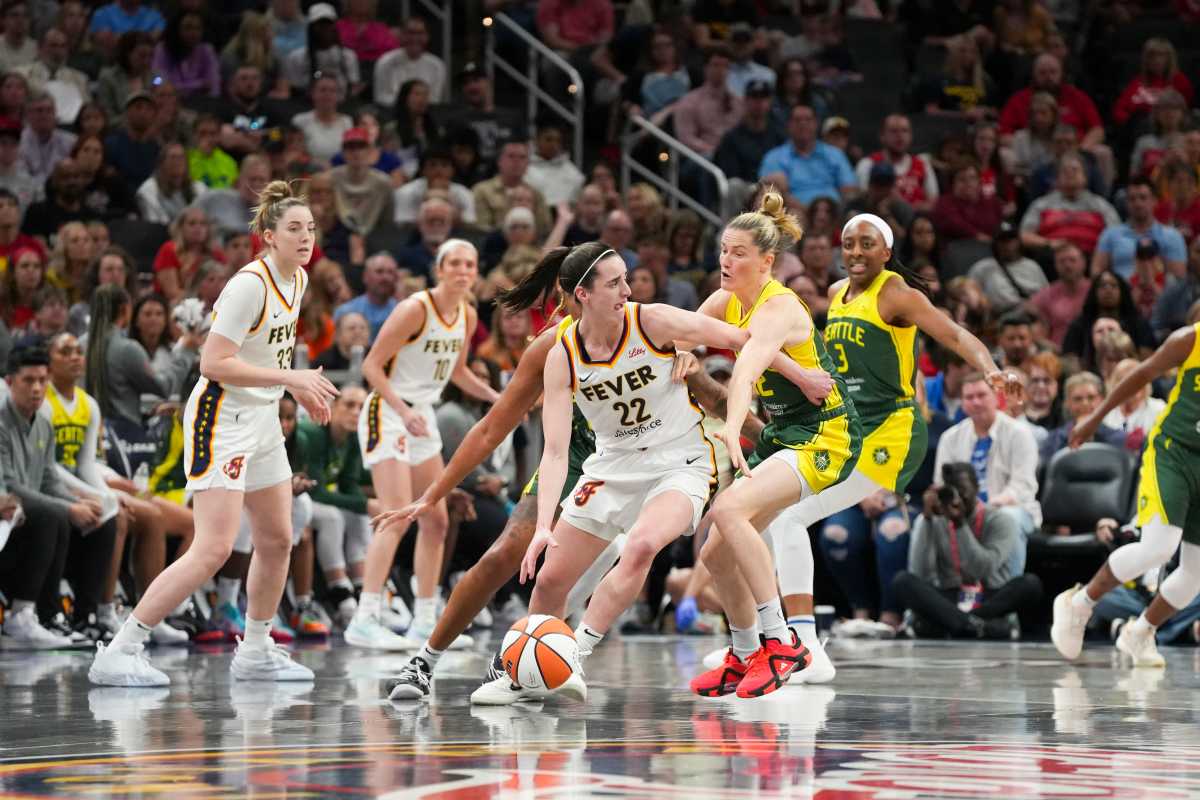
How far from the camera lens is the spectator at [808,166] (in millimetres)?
16328

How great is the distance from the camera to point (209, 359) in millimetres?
7984

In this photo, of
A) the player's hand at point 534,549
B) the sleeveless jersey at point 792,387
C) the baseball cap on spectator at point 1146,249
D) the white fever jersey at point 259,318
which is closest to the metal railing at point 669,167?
the baseball cap on spectator at point 1146,249

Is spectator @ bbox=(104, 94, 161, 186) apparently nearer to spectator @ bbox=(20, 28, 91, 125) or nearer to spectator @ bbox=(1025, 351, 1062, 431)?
spectator @ bbox=(20, 28, 91, 125)

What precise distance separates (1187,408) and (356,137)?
787 cm

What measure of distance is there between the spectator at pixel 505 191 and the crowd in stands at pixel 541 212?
0.10 feet

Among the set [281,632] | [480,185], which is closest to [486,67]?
[480,185]

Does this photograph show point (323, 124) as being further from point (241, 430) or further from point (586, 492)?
point (586, 492)

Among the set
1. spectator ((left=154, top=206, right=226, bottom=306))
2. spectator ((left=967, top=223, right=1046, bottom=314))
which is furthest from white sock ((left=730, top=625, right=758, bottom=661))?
spectator ((left=967, top=223, right=1046, bottom=314))

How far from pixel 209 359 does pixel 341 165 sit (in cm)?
778

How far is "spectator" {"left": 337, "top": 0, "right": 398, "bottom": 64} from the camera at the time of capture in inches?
682

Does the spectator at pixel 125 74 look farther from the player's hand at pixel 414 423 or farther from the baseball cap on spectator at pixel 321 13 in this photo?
the player's hand at pixel 414 423

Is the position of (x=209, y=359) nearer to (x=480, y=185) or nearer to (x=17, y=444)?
(x=17, y=444)

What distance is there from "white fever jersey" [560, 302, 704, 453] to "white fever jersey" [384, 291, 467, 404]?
3657 mm

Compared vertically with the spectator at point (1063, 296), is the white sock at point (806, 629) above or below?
below
